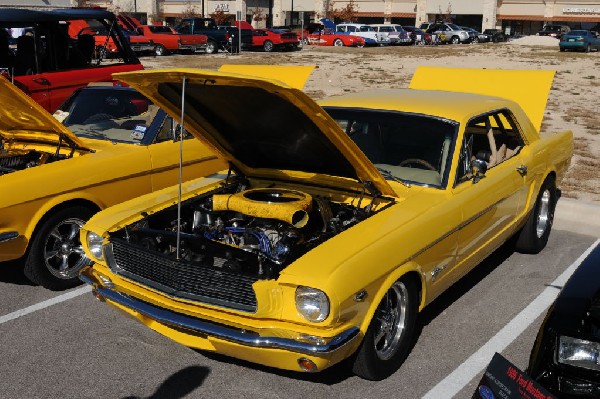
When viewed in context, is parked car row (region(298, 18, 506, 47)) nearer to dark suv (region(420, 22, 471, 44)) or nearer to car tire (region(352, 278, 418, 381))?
dark suv (region(420, 22, 471, 44))

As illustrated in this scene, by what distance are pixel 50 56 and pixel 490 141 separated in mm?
6468

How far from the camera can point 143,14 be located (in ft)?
237

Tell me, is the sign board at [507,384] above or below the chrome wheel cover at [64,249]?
above

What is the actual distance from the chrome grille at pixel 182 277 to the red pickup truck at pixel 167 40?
28371mm

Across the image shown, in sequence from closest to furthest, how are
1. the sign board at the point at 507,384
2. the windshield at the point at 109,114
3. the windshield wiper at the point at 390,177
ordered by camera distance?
the sign board at the point at 507,384 < the windshield wiper at the point at 390,177 < the windshield at the point at 109,114

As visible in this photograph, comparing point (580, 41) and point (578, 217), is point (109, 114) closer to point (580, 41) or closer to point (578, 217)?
point (578, 217)

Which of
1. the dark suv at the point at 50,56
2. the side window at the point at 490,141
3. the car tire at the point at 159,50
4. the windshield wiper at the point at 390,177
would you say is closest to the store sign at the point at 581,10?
the car tire at the point at 159,50

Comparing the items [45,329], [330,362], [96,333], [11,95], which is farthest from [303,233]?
[11,95]

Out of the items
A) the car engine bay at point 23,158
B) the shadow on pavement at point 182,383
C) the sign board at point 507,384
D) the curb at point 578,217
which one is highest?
the car engine bay at point 23,158

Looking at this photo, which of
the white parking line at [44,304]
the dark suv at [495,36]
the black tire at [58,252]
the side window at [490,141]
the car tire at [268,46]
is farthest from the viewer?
the dark suv at [495,36]

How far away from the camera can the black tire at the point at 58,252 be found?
529cm

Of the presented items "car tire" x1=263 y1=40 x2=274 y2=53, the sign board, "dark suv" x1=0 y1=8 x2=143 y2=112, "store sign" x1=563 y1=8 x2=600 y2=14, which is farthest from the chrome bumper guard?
"store sign" x1=563 y1=8 x2=600 y2=14

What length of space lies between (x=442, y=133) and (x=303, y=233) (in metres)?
1.33

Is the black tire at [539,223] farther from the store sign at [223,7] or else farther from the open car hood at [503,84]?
the store sign at [223,7]
